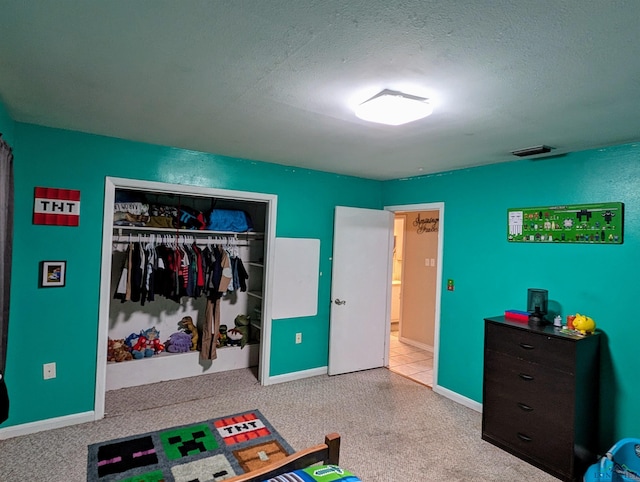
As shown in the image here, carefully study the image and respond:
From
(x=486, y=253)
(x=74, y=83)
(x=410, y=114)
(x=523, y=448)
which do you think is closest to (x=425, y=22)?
(x=410, y=114)

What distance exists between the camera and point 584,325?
268cm

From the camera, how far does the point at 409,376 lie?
173 inches

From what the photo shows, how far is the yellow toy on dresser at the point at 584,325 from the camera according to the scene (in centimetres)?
268

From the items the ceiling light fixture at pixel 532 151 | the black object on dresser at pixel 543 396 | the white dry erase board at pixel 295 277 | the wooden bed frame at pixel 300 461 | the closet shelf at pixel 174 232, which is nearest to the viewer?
the wooden bed frame at pixel 300 461

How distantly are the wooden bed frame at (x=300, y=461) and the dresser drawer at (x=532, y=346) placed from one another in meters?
1.77

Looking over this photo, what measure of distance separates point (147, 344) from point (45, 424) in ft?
3.88

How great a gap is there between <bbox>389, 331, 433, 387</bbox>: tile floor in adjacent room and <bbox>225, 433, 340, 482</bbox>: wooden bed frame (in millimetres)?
2689

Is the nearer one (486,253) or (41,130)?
(41,130)

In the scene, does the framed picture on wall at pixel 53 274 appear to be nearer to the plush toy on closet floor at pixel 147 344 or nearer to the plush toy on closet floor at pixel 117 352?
the plush toy on closet floor at pixel 117 352

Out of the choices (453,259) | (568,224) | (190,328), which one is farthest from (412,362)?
(190,328)

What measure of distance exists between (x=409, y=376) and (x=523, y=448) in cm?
170

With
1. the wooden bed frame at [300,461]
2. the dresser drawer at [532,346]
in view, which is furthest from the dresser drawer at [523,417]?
the wooden bed frame at [300,461]

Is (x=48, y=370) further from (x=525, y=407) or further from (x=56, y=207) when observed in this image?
(x=525, y=407)

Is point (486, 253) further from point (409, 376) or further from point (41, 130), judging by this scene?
point (41, 130)
